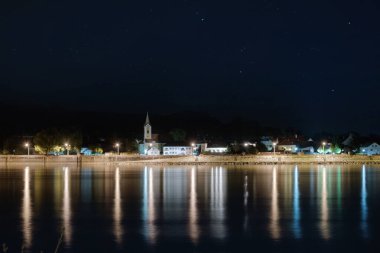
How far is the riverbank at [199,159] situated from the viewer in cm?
11125

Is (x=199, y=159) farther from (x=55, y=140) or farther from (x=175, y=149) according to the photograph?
(x=175, y=149)

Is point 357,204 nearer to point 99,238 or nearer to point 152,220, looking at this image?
point 152,220

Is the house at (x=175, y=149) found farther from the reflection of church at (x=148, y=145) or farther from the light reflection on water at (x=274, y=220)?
the light reflection on water at (x=274, y=220)

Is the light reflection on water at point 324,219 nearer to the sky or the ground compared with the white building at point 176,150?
nearer to the ground

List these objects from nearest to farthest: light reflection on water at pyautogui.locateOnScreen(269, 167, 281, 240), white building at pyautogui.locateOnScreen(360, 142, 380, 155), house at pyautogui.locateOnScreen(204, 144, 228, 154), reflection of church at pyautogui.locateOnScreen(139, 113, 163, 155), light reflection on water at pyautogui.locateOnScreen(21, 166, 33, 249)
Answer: light reflection on water at pyautogui.locateOnScreen(21, 166, 33, 249) < light reflection on water at pyautogui.locateOnScreen(269, 167, 281, 240) < white building at pyautogui.locateOnScreen(360, 142, 380, 155) < reflection of church at pyautogui.locateOnScreen(139, 113, 163, 155) < house at pyautogui.locateOnScreen(204, 144, 228, 154)

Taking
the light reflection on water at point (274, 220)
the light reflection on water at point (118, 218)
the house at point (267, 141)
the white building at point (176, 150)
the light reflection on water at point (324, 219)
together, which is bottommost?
the light reflection on water at point (324, 219)

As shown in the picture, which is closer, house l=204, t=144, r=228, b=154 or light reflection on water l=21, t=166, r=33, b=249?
light reflection on water l=21, t=166, r=33, b=249

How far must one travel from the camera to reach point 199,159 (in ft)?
368

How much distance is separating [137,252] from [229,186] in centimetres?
2881

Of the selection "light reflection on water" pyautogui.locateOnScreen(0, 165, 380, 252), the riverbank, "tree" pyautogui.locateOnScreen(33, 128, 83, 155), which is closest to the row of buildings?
"tree" pyautogui.locateOnScreen(33, 128, 83, 155)

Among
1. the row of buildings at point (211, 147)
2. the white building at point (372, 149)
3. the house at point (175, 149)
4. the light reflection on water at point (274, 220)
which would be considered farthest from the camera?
the house at point (175, 149)

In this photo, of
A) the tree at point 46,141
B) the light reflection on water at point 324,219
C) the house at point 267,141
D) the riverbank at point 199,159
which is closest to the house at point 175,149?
the house at point 267,141

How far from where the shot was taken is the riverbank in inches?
4380

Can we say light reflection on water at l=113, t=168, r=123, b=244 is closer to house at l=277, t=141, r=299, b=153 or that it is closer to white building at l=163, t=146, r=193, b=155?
white building at l=163, t=146, r=193, b=155
